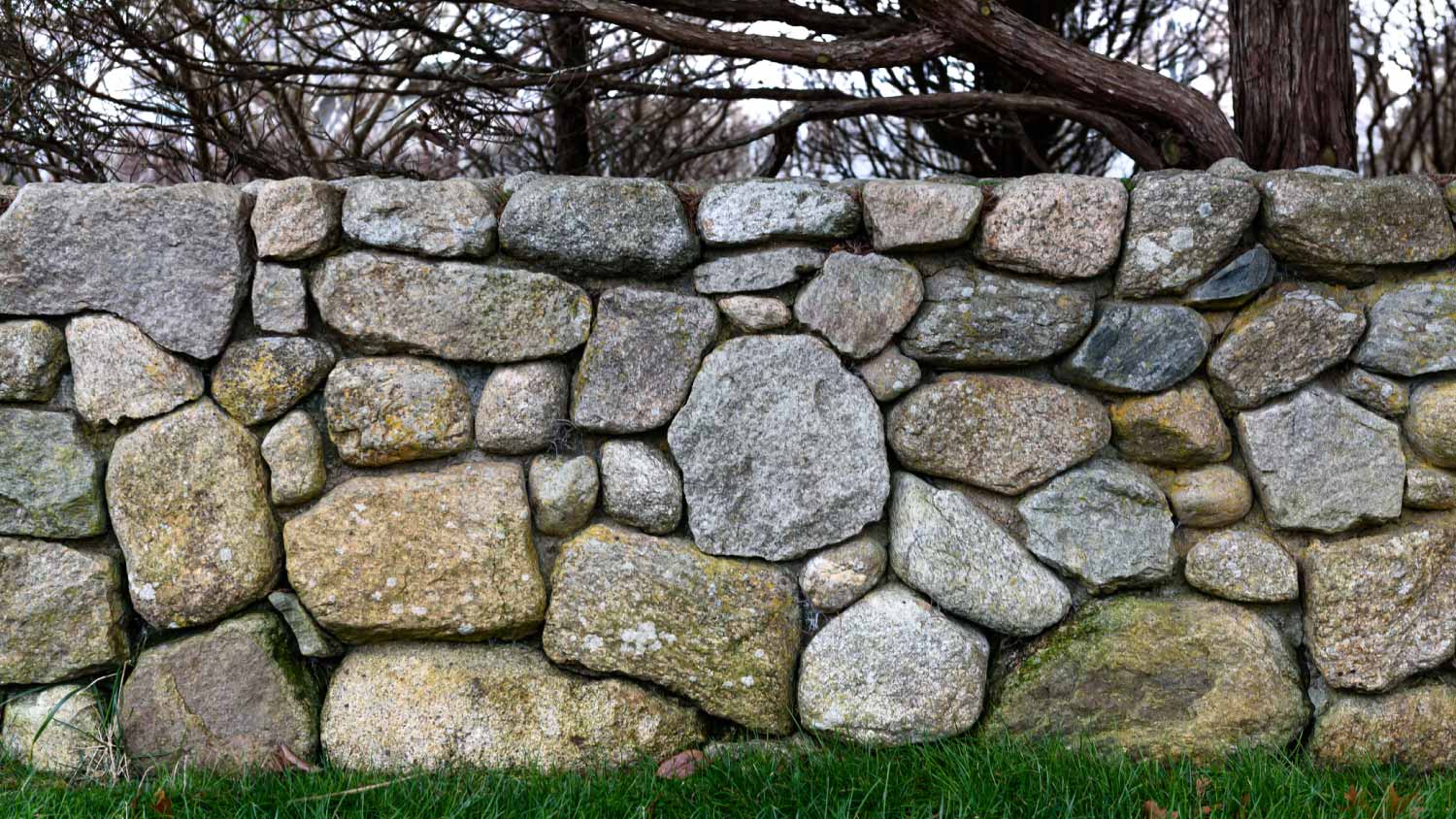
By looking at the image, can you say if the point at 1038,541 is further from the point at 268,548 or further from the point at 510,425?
the point at 268,548

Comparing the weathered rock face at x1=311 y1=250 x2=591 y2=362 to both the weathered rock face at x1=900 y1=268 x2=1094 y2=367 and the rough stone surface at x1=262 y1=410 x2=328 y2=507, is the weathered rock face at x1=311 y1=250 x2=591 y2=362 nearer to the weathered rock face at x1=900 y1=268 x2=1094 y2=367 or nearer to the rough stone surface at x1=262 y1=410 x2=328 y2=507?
the rough stone surface at x1=262 y1=410 x2=328 y2=507

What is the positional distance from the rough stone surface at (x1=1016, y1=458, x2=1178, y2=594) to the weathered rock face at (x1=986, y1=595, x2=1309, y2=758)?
0.30 ft

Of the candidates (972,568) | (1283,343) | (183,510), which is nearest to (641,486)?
(972,568)

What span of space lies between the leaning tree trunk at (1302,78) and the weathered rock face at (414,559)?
265 cm

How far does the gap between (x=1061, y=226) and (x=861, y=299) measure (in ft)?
1.54

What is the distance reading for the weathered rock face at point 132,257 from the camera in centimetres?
217

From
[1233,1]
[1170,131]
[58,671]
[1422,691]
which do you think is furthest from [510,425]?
[1233,1]

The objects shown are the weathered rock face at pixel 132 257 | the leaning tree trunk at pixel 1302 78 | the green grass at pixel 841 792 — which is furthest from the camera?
the leaning tree trunk at pixel 1302 78

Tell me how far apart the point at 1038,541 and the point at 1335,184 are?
103 centimetres

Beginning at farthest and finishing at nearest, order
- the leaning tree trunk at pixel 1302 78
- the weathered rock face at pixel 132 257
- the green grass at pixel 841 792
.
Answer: the leaning tree trunk at pixel 1302 78
the weathered rock face at pixel 132 257
the green grass at pixel 841 792

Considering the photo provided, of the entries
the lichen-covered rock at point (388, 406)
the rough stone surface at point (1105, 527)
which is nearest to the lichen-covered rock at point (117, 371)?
the lichen-covered rock at point (388, 406)

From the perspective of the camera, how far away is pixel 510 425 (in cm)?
226

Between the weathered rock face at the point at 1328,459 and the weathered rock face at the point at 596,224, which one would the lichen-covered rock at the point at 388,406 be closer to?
the weathered rock face at the point at 596,224

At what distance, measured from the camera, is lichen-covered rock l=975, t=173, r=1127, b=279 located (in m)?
2.21
